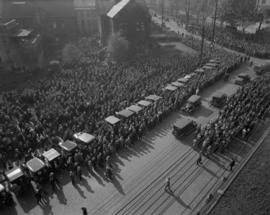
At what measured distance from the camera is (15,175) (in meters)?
17.0

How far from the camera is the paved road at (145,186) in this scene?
631 inches

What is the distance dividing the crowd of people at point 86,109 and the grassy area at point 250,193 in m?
8.93

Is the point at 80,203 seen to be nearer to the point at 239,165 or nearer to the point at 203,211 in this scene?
the point at 203,211

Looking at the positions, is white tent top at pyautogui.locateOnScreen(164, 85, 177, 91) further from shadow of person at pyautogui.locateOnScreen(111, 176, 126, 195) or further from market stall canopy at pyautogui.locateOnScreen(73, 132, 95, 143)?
shadow of person at pyautogui.locateOnScreen(111, 176, 126, 195)

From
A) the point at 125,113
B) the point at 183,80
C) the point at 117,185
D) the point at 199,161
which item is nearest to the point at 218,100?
the point at 183,80

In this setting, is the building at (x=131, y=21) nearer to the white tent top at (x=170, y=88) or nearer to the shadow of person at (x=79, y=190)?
the white tent top at (x=170, y=88)

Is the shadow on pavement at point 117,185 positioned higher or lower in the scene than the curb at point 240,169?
lower

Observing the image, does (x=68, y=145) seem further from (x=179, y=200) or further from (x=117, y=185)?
(x=179, y=200)

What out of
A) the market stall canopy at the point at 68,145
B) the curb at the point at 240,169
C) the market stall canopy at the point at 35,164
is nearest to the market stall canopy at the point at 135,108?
the market stall canopy at the point at 68,145

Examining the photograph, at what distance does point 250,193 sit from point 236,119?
8607mm

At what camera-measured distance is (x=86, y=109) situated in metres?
26.7

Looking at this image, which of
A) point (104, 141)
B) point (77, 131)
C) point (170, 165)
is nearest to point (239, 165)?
point (170, 165)

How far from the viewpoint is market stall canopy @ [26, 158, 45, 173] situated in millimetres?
17491

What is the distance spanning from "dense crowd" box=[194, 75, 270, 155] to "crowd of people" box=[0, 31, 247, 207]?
530cm
